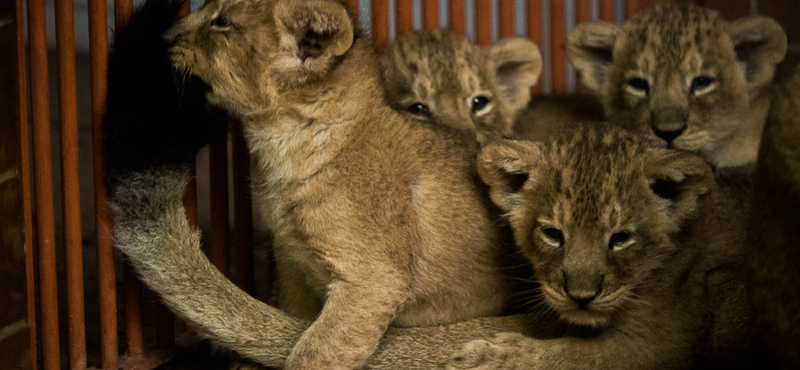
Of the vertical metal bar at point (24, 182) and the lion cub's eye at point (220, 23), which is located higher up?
the lion cub's eye at point (220, 23)

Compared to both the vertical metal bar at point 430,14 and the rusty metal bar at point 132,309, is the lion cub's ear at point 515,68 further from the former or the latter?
the rusty metal bar at point 132,309

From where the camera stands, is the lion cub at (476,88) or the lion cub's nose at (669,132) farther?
the lion cub at (476,88)

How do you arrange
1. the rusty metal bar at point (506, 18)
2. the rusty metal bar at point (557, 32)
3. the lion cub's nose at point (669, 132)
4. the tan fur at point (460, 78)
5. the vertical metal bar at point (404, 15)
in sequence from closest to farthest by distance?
the lion cub's nose at point (669, 132) < the tan fur at point (460, 78) < the vertical metal bar at point (404, 15) < the rusty metal bar at point (506, 18) < the rusty metal bar at point (557, 32)

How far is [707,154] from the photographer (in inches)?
134

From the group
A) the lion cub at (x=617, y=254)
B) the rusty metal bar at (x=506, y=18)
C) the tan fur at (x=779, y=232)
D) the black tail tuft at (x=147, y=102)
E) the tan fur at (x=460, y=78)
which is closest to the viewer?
the tan fur at (x=779, y=232)

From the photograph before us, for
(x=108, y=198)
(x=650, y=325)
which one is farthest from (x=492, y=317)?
(x=108, y=198)

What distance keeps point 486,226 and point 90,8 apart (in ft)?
5.08

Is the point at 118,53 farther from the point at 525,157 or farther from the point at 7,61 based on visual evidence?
the point at 525,157

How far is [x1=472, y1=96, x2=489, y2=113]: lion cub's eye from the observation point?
363 centimetres

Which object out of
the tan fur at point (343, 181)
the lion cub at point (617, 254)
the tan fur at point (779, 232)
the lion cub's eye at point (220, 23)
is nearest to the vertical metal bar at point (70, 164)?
the tan fur at point (343, 181)

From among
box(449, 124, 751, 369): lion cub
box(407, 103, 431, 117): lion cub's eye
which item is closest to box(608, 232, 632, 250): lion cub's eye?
box(449, 124, 751, 369): lion cub

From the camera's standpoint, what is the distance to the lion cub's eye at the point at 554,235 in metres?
2.66

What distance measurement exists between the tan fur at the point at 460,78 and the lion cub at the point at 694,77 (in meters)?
0.38

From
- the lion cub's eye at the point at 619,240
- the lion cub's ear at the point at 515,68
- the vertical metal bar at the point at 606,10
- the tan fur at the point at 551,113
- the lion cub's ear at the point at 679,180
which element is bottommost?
the lion cub's eye at the point at 619,240
